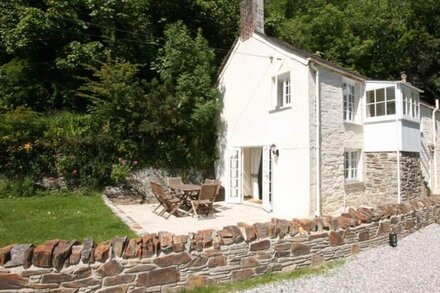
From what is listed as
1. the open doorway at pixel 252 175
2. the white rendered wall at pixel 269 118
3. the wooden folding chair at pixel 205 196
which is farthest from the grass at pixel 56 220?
the open doorway at pixel 252 175

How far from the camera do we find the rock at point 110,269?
15.8 ft

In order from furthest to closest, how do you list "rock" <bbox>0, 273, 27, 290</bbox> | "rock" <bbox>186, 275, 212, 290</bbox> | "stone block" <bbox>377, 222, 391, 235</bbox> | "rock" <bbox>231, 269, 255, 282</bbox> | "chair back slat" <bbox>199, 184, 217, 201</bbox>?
1. "chair back slat" <bbox>199, 184, 217, 201</bbox>
2. "stone block" <bbox>377, 222, 391, 235</bbox>
3. "rock" <bbox>231, 269, 255, 282</bbox>
4. "rock" <bbox>186, 275, 212, 290</bbox>
5. "rock" <bbox>0, 273, 27, 290</bbox>

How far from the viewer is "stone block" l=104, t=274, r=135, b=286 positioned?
4840mm

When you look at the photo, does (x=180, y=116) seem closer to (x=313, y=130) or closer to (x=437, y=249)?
(x=313, y=130)

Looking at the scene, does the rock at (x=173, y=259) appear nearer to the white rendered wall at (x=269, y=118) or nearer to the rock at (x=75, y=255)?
the rock at (x=75, y=255)

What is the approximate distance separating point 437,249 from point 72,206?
10.5 meters

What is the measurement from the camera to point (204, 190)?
1025 cm

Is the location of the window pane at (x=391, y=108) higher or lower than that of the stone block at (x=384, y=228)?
higher

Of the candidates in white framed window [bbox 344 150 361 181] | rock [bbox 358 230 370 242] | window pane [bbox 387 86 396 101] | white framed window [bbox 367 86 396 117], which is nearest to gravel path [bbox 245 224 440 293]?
rock [bbox 358 230 370 242]

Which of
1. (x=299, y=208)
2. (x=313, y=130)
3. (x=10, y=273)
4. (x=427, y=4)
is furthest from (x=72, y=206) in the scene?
(x=427, y=4)

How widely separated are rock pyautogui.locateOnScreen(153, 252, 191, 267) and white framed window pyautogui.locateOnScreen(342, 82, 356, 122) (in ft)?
32.3

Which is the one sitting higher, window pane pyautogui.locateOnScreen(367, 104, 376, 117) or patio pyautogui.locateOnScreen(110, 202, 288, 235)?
window pane pyautogui.locateOnScreen(367, 104, 376, 117)

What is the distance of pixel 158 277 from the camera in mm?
5129

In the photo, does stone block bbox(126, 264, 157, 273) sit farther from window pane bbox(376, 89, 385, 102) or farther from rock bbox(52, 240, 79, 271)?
window pane bbox(376, 89, 385, 102)
